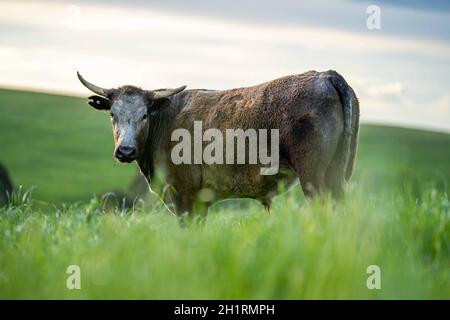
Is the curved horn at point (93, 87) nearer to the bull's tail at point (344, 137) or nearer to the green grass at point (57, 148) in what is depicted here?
the bull's tail at point (344, 137)

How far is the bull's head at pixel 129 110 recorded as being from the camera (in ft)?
32.9

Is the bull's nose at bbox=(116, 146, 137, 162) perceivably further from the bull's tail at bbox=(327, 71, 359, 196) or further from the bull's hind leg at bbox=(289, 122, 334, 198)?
the bull's tail at bbox=(327, 71, 359, 196)

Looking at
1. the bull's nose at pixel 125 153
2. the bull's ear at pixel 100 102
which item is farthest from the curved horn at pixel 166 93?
the bull's nose at pixel 125 153

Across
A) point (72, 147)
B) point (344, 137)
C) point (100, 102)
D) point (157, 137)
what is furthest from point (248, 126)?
point (72, 147)

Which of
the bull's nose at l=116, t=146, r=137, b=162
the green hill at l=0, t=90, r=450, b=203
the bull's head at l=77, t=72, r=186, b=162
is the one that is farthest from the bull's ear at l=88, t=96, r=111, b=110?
the green hill at l=0, t=90, r=450, b=203

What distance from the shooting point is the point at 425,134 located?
6084cm

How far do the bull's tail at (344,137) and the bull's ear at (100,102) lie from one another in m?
3.70

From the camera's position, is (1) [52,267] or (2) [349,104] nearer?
(1) [52,267]

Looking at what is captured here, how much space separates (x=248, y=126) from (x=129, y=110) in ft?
6.37

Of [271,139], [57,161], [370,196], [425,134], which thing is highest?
[425,134]

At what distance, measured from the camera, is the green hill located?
45875 millimetres
